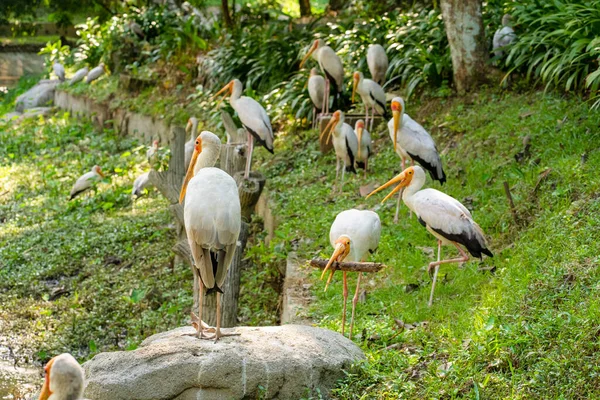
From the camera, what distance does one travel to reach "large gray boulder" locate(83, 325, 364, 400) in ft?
14.2

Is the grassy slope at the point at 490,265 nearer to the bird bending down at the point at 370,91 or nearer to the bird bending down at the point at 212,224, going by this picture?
the bird bending down at the point at 370,91

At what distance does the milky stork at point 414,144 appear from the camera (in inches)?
312

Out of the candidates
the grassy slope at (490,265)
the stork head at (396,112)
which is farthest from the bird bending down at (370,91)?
the stork head at (396,112)

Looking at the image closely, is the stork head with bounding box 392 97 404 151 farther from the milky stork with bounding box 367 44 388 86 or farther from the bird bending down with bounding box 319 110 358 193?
the milky stork with bounding box 367 44 388 86

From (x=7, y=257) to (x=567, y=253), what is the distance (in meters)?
7.01

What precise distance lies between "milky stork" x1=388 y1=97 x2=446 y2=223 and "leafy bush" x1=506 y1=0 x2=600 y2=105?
1.61 metres

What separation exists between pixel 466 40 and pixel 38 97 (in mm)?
14006

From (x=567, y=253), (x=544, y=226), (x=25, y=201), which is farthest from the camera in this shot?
(x=25, y=201)

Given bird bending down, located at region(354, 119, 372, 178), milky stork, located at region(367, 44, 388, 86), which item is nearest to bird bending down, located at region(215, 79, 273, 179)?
bird bending down, located at region(354, 119, 372, 178)

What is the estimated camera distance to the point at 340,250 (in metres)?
5.45

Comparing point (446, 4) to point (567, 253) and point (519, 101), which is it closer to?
point (519, 101)

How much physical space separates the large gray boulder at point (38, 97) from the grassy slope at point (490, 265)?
12.2 meters

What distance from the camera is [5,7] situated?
2117 cm

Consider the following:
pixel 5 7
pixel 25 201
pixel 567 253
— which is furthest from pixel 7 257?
pixel 5 7
